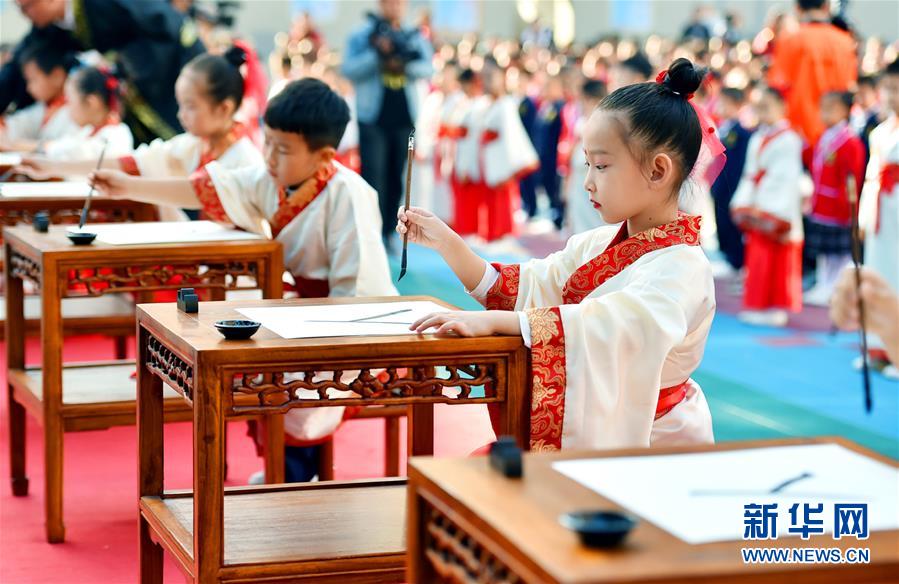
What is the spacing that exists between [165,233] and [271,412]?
4.07 feet

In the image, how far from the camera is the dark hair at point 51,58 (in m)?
6.02

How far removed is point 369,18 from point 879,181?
12.7 ft

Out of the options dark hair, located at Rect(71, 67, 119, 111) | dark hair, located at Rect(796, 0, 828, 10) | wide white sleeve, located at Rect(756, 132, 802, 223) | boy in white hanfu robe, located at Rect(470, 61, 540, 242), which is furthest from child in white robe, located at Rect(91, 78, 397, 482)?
boy in white hanfu robe, located at Rect(470, 61, 540, 242)

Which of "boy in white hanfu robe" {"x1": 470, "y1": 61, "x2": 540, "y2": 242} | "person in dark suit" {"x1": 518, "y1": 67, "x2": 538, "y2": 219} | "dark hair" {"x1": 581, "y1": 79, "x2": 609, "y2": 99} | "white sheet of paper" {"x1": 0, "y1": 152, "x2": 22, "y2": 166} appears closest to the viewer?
"white sheet of paper" {"x1": 0, "y1": 152, "x2": 22, "y2": 166}

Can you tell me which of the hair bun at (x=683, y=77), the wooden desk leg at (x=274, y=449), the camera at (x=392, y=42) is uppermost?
the camera at (x=392, y=42)

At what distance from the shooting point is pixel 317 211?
2947 mm

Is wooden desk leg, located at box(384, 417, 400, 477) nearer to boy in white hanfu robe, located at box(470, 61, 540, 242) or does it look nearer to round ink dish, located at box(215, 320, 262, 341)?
round ink dish, located at box(215, 320, 262, 341)

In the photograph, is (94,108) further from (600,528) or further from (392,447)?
(600,528)

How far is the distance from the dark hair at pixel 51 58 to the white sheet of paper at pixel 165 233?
3135mm

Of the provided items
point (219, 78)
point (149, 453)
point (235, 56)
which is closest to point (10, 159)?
point (235, 56)

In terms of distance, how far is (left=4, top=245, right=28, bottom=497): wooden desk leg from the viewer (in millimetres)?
3158

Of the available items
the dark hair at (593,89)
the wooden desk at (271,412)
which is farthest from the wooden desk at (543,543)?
the dark hair at (593,89)

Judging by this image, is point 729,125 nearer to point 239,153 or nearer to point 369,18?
point 369,18

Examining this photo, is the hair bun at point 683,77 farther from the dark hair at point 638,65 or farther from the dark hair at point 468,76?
the dark hair at point 468,76
